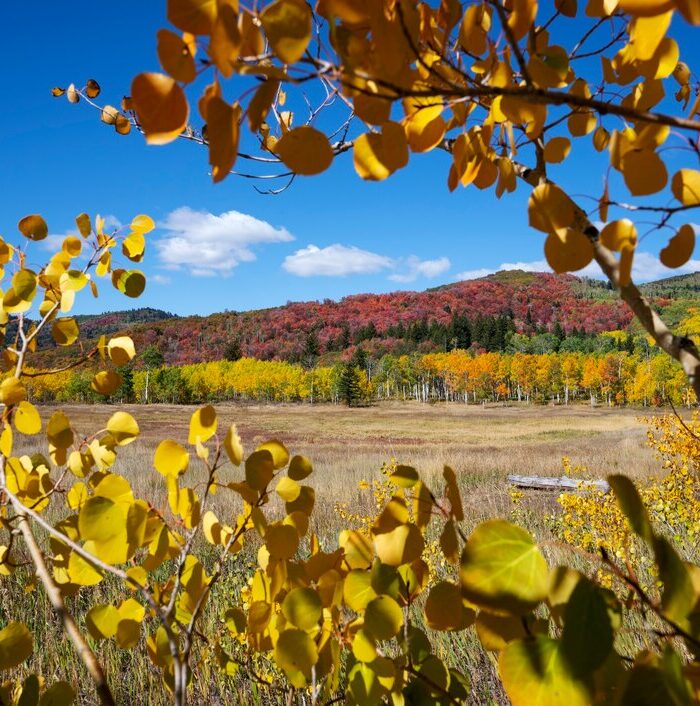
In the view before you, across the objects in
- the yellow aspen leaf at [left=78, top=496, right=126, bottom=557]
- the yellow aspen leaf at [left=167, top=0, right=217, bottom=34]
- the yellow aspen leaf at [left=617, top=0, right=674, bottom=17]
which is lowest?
the yellow aspen leaf at [left=78, top=496, right=126, bottom=557]

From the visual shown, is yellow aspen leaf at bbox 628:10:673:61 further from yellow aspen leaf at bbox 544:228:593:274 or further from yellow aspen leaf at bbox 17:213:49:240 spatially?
yellow aspen leaf at bbox 17:213:49:240

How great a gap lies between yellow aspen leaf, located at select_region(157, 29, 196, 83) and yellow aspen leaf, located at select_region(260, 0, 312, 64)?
44mm

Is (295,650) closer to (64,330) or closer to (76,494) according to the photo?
(76,494)

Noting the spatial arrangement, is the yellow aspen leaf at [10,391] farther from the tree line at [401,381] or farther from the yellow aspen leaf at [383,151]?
the tree line at [401,381]

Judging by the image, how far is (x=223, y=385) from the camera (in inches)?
1943

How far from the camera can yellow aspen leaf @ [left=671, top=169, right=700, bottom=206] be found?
12.2 inches

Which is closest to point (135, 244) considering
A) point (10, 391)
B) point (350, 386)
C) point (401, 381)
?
point (10, 391)

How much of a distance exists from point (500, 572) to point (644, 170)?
269 mm

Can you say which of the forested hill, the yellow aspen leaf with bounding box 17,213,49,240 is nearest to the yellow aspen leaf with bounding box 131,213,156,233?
the yellow aspen leaf with bounding box 17,213,49,240

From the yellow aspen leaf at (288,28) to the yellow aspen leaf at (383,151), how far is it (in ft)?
0.27

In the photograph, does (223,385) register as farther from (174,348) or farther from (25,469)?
(25,469)

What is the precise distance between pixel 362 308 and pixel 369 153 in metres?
78.3

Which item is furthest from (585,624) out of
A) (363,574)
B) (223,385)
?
(223,385)

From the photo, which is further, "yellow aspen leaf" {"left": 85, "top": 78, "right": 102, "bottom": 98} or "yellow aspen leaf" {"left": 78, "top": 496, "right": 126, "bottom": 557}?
"yellow aspen leaf" {"left": 85, "top": 78, "right": 102, "bottom": 98}
